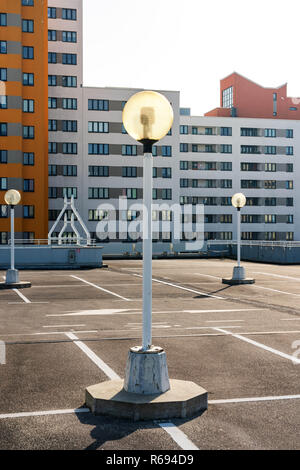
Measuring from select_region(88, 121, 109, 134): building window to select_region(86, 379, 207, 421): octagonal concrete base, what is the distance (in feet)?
208

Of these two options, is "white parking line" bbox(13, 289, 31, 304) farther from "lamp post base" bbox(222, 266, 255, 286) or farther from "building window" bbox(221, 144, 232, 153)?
"building window" bbox(221, 144, 232, 153)

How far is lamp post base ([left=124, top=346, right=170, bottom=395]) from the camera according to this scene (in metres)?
6.64

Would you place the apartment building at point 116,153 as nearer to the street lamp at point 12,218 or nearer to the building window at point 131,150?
the building window at point 131,150

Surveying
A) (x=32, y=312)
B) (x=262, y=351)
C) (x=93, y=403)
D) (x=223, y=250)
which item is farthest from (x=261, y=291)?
(x=223, y=250)

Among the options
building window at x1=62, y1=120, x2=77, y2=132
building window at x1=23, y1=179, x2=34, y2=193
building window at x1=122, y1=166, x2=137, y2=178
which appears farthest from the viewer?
building window at x1=122, y1=166, x2=137, y2=178

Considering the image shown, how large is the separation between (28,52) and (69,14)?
13126mm

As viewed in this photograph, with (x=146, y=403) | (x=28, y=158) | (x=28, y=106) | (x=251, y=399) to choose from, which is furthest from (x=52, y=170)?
(x=146, y=403)

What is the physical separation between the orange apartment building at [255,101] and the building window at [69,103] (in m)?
27.8

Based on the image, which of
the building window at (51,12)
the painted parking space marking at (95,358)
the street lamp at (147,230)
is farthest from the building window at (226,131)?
the street lamp at (147,230)

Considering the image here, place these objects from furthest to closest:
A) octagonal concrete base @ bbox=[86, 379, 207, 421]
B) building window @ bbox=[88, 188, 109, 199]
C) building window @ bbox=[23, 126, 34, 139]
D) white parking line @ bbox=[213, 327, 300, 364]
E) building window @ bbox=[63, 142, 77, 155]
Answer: building window @ bbox=[88, 188, 109, 199], building window @ bbox=[63, 142, 77, 155], building window @ bbox=[23, 126, 34, 139], white parking line @ bbox=[213, 327, 300, 364], octagonal concrete base @ bbox=[86, 379, 207, 421]

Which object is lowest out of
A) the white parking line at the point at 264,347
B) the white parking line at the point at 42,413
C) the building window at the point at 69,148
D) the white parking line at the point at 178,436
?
the white parking line at the point at 264,347

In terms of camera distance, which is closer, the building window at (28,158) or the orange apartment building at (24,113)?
the orange apartment building at (24,113)

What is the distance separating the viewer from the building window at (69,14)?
6656 cm

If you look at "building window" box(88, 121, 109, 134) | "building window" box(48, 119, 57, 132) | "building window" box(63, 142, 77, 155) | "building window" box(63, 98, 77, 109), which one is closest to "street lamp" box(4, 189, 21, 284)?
"building window" box(48, 119, 57, 132)
